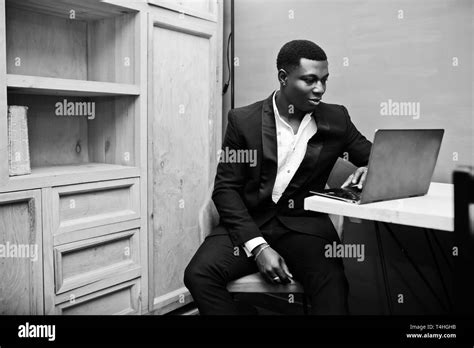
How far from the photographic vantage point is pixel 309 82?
1.62 m

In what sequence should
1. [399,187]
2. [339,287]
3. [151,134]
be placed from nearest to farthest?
1. [399,187]
2. [339,287]
3. [151,134]

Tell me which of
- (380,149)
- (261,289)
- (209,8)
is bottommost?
(261,289)

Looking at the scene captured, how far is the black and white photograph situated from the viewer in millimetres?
1457

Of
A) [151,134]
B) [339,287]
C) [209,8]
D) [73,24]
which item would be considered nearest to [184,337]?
[339,287]

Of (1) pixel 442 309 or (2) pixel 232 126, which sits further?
(1) pixel 442 309

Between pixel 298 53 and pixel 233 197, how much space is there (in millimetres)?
574

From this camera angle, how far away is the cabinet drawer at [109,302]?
1775mm

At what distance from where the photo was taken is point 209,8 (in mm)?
2277

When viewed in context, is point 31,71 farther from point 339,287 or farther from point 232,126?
point 339,287

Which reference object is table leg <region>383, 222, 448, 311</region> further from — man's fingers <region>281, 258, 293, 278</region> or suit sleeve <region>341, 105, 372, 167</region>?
man's fingers <region>281, 258, 293, 278</region>

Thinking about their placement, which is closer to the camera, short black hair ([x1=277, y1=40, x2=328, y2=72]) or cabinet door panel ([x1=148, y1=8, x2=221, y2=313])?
short black hair ([x1=277, y1=40, x2=328, y2=72])

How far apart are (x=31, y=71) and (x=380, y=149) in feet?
4.76

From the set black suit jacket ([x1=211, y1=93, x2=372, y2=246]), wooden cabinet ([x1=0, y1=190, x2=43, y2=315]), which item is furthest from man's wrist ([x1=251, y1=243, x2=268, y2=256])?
wooden cabinet ([x1=0, y1=190, x2=43, y2=315])

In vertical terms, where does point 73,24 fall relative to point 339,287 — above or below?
above
